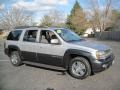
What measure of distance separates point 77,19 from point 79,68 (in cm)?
5436

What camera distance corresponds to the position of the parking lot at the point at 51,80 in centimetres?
666

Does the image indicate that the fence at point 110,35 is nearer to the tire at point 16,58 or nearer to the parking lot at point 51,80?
the tire at point 16,58

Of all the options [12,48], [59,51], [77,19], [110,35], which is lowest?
[110,35]

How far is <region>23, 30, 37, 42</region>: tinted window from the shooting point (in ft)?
30.2

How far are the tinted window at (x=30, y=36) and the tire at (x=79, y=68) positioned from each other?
2.20 m

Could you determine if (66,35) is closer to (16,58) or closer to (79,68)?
(79,68)

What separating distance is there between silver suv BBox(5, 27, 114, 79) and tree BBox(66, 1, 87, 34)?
1987 inches

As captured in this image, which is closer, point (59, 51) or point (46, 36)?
point (59, 51)

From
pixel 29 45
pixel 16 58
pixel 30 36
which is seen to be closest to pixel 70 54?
pixel 29 45

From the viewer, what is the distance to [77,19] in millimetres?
61344

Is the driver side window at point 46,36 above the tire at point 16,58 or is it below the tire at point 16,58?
above

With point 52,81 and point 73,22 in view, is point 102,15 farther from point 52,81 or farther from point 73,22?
point 52,81

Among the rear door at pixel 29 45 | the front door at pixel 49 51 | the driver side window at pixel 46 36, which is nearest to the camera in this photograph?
the front door at pixel 49 51

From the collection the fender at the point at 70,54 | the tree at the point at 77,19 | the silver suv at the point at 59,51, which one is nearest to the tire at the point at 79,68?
the silver suv at the point at 59,51
